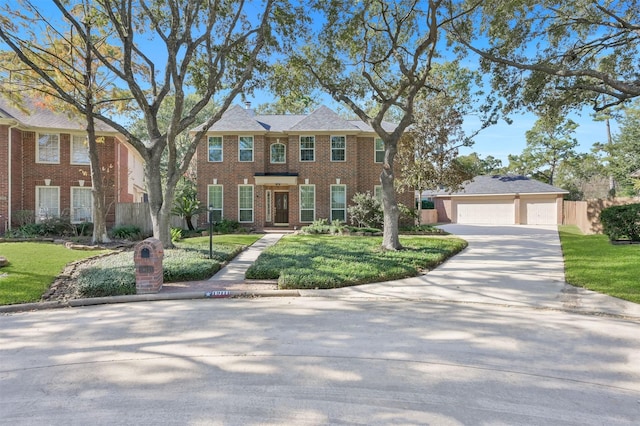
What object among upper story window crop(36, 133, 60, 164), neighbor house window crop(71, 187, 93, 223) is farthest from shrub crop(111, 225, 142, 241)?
upper story window crop(36, 133, 60, 164)

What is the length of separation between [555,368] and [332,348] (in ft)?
8.20

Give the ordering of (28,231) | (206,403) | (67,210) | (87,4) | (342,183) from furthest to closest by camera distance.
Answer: (342,183) < (67,210) < (28,231) < (87,4) < (206,403)

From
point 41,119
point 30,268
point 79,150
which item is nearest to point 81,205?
point 79,150

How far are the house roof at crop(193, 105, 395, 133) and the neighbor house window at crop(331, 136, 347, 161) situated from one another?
2.16ft

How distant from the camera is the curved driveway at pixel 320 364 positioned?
3254 mm

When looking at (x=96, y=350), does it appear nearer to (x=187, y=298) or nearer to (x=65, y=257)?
(x=187, y=298)

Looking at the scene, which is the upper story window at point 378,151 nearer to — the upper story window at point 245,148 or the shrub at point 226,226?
the upper story window at point 245,148

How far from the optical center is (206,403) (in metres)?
3.38

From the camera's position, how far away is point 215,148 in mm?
22000

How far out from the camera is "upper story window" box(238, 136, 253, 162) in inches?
862


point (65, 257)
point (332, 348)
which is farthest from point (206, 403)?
point (65, 257)

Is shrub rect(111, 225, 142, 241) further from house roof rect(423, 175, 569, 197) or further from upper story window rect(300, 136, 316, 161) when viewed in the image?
house roof rect(423, 175, 569, 197)

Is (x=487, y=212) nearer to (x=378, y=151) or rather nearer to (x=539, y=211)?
(x=539, y=211)

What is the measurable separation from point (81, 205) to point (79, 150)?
9.74 ft
